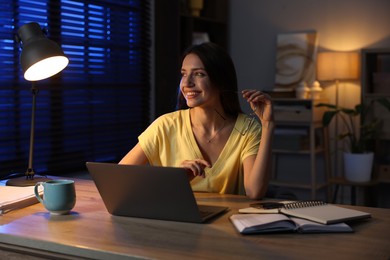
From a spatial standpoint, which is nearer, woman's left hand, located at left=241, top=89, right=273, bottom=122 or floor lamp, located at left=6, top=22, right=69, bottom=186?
floor lamp, located at left=6, top=22, right=69, bottom=186

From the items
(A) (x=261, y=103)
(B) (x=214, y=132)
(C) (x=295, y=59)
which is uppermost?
(C) (x=295, y=59)

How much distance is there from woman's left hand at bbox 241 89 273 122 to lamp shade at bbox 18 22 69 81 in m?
0.67

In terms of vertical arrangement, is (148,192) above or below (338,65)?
below

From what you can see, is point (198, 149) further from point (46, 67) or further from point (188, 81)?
point (46, 67)

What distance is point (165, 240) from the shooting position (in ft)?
4.53

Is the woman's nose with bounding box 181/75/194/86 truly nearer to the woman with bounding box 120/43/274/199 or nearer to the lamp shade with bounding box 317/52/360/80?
the woman with bounding box 120/43/274/199

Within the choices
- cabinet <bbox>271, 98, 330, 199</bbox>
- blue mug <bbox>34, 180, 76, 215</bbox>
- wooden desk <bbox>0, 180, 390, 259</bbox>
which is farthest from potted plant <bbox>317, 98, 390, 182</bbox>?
blue mug <bbox>34, 180, 76, 215</bbox>

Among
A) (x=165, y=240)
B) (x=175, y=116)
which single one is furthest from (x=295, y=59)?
(x=165, y=240)

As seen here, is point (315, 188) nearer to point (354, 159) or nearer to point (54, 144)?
point (354, 159)

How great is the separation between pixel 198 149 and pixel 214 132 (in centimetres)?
11

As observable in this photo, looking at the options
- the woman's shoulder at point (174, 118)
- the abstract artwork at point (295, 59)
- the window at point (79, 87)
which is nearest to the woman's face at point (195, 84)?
the woman's shoulder at point (174, 118)

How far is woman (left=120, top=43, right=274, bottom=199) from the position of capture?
6.69 feet

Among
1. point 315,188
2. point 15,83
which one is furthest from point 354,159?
point 15,83

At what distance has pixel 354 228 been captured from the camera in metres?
1.49
